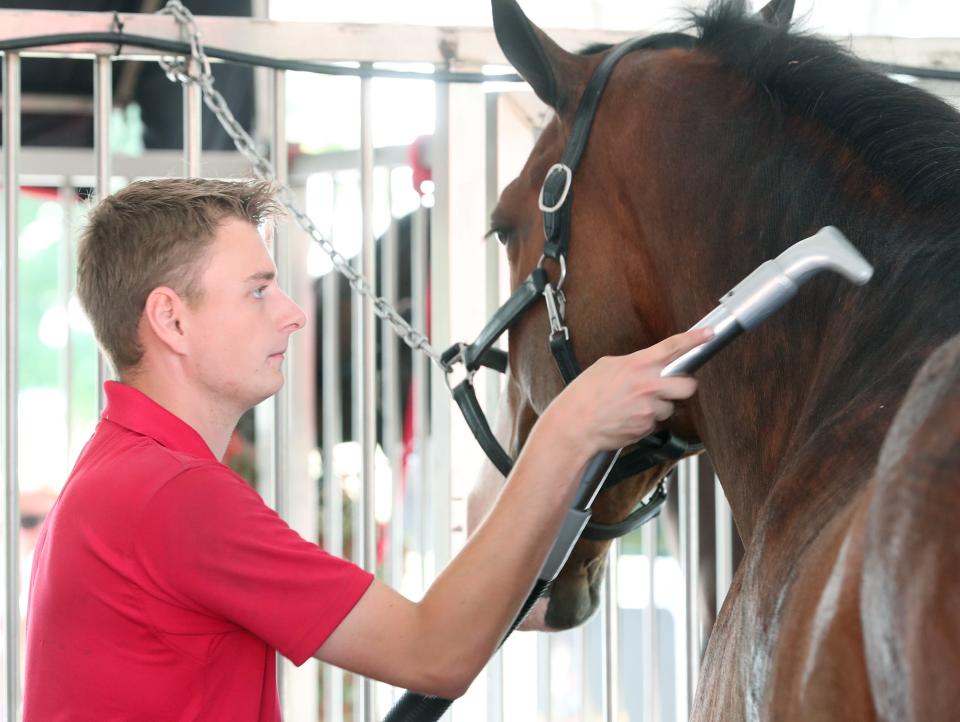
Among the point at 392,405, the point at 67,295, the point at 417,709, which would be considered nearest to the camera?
the point at 417,709

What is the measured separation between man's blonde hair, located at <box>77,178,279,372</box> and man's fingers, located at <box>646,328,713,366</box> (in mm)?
512

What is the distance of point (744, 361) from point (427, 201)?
65.9 inches

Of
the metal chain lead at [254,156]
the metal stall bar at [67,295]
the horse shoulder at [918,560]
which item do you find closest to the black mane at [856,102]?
the horse shoulder at [918,560]

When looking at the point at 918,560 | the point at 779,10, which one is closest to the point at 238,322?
the point at 918,560

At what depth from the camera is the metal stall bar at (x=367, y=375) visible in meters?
2.02

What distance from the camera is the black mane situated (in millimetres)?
1120

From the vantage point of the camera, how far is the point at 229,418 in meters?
1.32

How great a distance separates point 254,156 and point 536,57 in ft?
2.09

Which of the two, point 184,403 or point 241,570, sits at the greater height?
point 184,403

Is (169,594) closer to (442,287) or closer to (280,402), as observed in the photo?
(280,402)

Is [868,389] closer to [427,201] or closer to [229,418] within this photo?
[229,418]

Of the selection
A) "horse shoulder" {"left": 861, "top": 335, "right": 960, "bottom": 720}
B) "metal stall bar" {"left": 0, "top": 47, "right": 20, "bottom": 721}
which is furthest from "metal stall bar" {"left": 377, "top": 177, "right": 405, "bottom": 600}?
"horse shoulder" {"left": 861, "top": 335, "right": 960, "bottom": 720}

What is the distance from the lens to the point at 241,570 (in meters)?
A: 1.10

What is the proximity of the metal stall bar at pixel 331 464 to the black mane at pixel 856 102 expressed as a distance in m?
1.23
